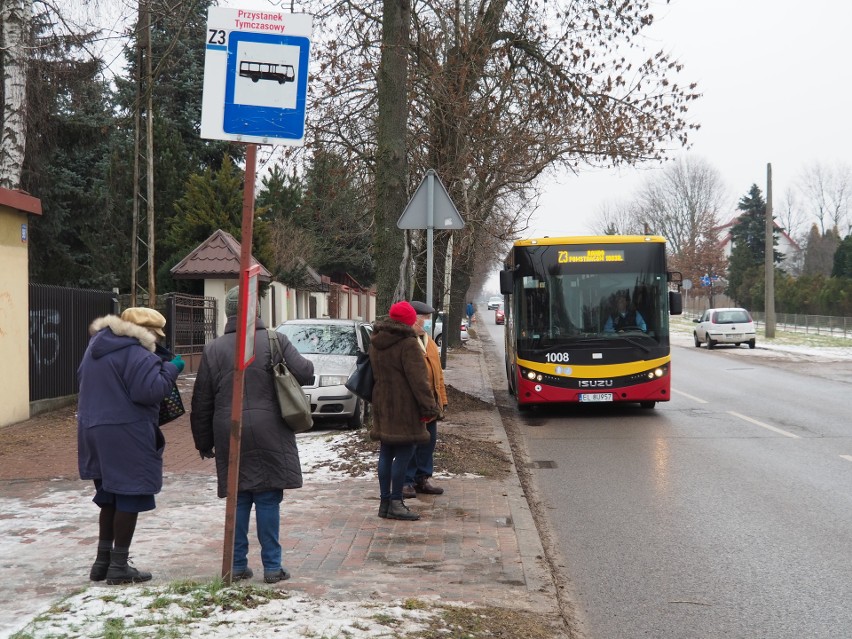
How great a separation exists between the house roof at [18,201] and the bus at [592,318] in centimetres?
728

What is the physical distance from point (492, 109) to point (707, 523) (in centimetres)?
949

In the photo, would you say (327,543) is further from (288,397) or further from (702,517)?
(702,517)

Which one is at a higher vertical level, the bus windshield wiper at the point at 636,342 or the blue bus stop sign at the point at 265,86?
the blue bus stop sign at the point at 265,86

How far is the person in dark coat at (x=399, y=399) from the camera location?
23.3 ft

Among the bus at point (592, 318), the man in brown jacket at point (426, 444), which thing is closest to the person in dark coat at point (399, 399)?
the man in brown jacket at point (426, 444)

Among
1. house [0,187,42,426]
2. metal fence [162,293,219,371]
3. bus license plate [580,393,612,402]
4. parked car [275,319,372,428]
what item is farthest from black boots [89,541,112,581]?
metal fence [162,293,219,371]

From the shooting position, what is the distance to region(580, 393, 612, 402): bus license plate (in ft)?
47.8

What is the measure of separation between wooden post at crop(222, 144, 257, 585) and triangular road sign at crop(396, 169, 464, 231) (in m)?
5.10

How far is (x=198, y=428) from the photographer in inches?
211

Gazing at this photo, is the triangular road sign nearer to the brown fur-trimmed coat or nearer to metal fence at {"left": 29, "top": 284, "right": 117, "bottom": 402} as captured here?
the brown fur-trimmed coat

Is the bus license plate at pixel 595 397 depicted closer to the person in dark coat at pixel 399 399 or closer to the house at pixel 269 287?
the house at pixel 269 287

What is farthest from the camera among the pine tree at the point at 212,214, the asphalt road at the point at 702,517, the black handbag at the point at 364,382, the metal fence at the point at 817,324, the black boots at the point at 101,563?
the metal fence at the point at 817,324

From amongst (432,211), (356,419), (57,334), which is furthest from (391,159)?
(57,334)

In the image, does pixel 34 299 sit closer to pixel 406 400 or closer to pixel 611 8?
pixel 406 400
